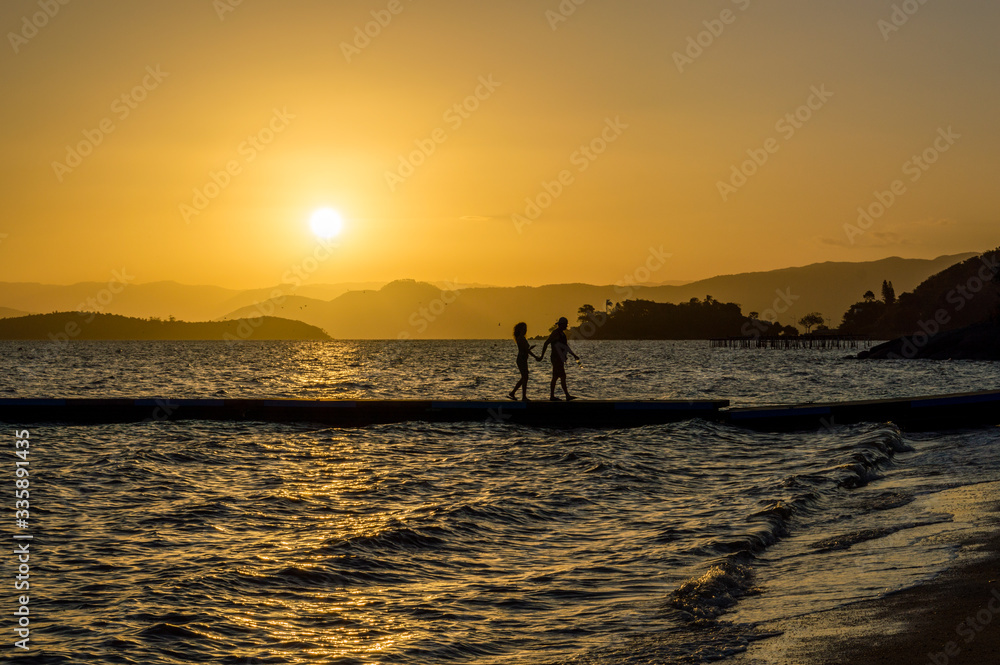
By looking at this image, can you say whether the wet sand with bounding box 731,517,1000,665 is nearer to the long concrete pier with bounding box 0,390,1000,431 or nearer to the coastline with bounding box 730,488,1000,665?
the coastline with bounding box 730,488,1000,665

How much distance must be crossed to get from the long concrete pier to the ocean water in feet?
3.58

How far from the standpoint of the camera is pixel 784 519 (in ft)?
40.0

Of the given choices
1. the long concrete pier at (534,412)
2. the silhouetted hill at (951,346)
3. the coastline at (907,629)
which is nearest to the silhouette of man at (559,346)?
the long concrete pier at (534,412)

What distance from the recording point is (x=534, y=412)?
77.5ft

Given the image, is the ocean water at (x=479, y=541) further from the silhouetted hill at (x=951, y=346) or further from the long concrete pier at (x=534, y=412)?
the silhouetted hill at (x=951, y=346)

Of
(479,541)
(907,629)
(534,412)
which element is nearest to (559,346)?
(534,412)

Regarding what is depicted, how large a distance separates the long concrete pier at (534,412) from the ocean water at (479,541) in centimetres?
109

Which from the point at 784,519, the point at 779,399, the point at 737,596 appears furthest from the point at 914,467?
the point at 779,399

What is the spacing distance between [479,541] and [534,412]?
12.3 meters

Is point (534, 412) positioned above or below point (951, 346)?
below

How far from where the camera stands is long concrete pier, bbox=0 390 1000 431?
22.7 metres

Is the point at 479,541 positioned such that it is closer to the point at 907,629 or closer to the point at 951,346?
the point at 907,629

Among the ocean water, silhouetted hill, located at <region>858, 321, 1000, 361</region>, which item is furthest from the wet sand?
silhouetted hill, located at <region>858, 321, 1000, 361</region>

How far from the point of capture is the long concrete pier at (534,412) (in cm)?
2269
